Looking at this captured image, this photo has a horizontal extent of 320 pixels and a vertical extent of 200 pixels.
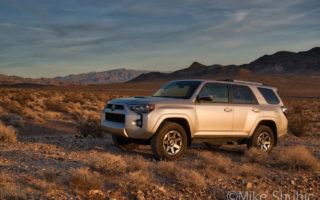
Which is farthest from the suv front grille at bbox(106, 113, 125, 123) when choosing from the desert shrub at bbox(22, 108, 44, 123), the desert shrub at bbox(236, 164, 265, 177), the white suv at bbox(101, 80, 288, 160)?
the desert shrub at bbox(22, 108, 44, 123)

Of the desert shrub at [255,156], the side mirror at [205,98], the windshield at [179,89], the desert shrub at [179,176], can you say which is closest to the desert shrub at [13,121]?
the windshield at [179,89]

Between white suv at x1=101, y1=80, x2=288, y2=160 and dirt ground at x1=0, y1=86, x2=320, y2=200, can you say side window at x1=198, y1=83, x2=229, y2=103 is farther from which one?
dirt ground at x1=0, y1=86, x2=320, y2=200

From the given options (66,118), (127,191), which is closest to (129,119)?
(127,191)

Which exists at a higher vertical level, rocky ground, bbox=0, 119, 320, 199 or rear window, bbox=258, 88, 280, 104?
rear window, bbox=258, 88, 280, 104

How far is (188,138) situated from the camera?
1112cm

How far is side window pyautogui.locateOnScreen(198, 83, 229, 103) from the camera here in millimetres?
11127

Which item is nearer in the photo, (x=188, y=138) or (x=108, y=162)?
(x=108, y=162)

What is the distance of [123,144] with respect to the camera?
11.9 metres

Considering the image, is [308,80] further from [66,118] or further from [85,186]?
[85,186]

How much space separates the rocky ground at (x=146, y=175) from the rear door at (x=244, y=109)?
0.68 metres

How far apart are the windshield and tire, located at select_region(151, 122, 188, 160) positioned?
829 mm

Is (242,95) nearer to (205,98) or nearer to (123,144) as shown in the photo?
(205,98)

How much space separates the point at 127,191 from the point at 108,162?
1432 millimetres

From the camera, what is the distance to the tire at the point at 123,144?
11.7 m
